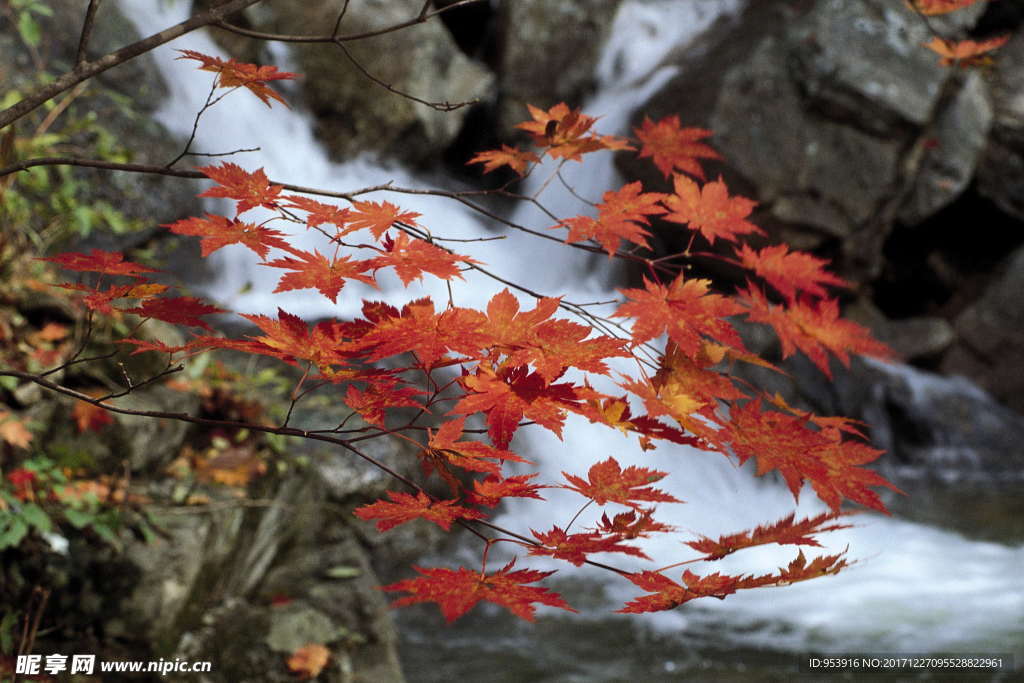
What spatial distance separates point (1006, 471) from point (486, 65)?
21.1 ft

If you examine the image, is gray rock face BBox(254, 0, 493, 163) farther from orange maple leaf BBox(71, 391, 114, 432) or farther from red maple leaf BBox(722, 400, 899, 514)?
red maple leaf BBox(722, 400, 899, 514)

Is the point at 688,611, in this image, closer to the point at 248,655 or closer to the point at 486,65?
the point at 248,655

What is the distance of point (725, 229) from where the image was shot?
1.69m

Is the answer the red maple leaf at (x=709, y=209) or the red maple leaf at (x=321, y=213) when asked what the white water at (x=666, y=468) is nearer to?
the red maple leaf at (x=709, y=209)

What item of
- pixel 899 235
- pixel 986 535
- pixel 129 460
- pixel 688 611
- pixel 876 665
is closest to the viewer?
pixel 129 460

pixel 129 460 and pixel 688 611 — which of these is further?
pixel 688 611

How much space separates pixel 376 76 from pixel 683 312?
252 inches

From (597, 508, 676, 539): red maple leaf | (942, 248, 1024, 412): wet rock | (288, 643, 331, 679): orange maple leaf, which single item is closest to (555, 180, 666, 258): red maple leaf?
(597, 508, 676, 539): red maple leaf

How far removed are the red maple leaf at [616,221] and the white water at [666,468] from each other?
1346 millimetres

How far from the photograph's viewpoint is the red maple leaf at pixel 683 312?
1.36 meters

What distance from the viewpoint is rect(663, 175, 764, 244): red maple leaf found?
5.47 ft

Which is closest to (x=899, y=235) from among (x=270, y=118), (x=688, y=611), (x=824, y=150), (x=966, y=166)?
(x=966, y=166)

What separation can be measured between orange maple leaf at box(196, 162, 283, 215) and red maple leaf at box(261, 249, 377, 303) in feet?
0.38

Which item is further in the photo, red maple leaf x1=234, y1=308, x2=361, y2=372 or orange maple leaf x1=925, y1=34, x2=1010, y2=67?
orange maple leaf x1=925, y1=34, x2=1010, y2=67
